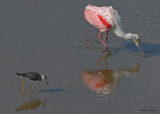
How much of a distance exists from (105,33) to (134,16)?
144 centimetres

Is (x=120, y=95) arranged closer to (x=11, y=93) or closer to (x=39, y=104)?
(x=39, y=104)

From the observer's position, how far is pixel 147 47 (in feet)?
40.0

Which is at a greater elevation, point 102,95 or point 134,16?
point 134,16

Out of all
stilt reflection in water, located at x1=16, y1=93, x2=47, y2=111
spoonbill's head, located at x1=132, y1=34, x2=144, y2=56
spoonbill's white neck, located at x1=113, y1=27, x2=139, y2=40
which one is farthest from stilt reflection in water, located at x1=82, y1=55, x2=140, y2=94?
stilt reflection in water, located at x1=16, y1=93, x2=47, y2=111

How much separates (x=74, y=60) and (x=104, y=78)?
1.15 meters

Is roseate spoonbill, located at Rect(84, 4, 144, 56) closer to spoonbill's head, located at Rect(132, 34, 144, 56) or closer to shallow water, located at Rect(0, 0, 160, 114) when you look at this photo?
spoonbill's head, located at Rect(132, 34, 144, 56)

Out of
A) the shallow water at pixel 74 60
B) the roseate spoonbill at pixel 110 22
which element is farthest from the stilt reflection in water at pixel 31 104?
the roseate spoonbill at pixel 110 22

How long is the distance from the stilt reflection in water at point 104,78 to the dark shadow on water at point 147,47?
1050mm

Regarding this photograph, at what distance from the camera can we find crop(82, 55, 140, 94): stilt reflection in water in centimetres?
971

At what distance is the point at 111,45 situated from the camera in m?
12.3

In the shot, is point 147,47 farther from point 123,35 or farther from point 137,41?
point 123,35

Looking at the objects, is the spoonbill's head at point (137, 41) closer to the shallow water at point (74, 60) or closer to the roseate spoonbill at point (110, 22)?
the roseate spoonbill at point (110, 22)

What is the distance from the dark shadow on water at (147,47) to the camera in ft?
39.0

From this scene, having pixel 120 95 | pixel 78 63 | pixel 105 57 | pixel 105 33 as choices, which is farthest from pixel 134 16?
pixel 120 95
